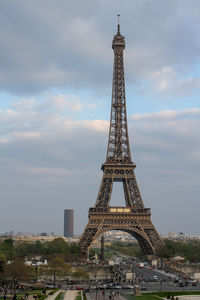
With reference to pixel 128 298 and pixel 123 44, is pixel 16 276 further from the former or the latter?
pixel 123 44

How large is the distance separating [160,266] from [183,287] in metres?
35.0

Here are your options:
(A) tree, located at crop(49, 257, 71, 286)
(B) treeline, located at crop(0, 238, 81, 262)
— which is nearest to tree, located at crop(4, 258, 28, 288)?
(A) tree, located at crop(49, 257, 71, 286)

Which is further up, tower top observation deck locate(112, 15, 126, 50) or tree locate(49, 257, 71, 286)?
tower top observation deck locate(112, 15, 126, 50)

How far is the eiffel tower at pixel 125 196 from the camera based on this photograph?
4296 inches

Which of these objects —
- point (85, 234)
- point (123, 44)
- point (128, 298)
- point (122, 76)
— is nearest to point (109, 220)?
A: point (85, 234)

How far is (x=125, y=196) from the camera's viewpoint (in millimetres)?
119750

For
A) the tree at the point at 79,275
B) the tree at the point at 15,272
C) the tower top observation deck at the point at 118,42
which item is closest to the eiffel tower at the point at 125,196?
the tower top observation deck at the point at 118,42

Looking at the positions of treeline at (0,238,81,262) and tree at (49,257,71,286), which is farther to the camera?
treeline at (0,238,81,262)

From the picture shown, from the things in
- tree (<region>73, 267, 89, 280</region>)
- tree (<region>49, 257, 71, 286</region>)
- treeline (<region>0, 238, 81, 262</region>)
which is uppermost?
treeline (<region>0, 238, 81, 262</region>)

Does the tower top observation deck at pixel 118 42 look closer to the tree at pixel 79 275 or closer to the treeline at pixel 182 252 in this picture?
the treeline at pixel 182 252

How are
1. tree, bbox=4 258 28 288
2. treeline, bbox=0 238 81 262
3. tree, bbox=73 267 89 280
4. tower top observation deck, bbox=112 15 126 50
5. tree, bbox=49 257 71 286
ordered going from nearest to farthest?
tree, bbox=4 258 28 288, tree, bbox=49 257 71 286, tree, bbox=73 267 89 280, treeline, bbox=0 238 81 262, tower top observation deck, bbox=112 15 126 50

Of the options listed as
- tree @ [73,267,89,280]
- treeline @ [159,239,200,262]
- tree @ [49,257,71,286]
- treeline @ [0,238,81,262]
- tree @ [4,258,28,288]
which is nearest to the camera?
tree @ [4,258,28,288]

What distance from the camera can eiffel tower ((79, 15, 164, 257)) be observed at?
109125mm

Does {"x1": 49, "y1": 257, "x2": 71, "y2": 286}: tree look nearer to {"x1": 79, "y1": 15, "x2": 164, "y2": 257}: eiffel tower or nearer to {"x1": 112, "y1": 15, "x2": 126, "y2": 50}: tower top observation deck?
{"x1": 79, "y1": 15, "x2": 164, "y2": 257}: eiffel tower
